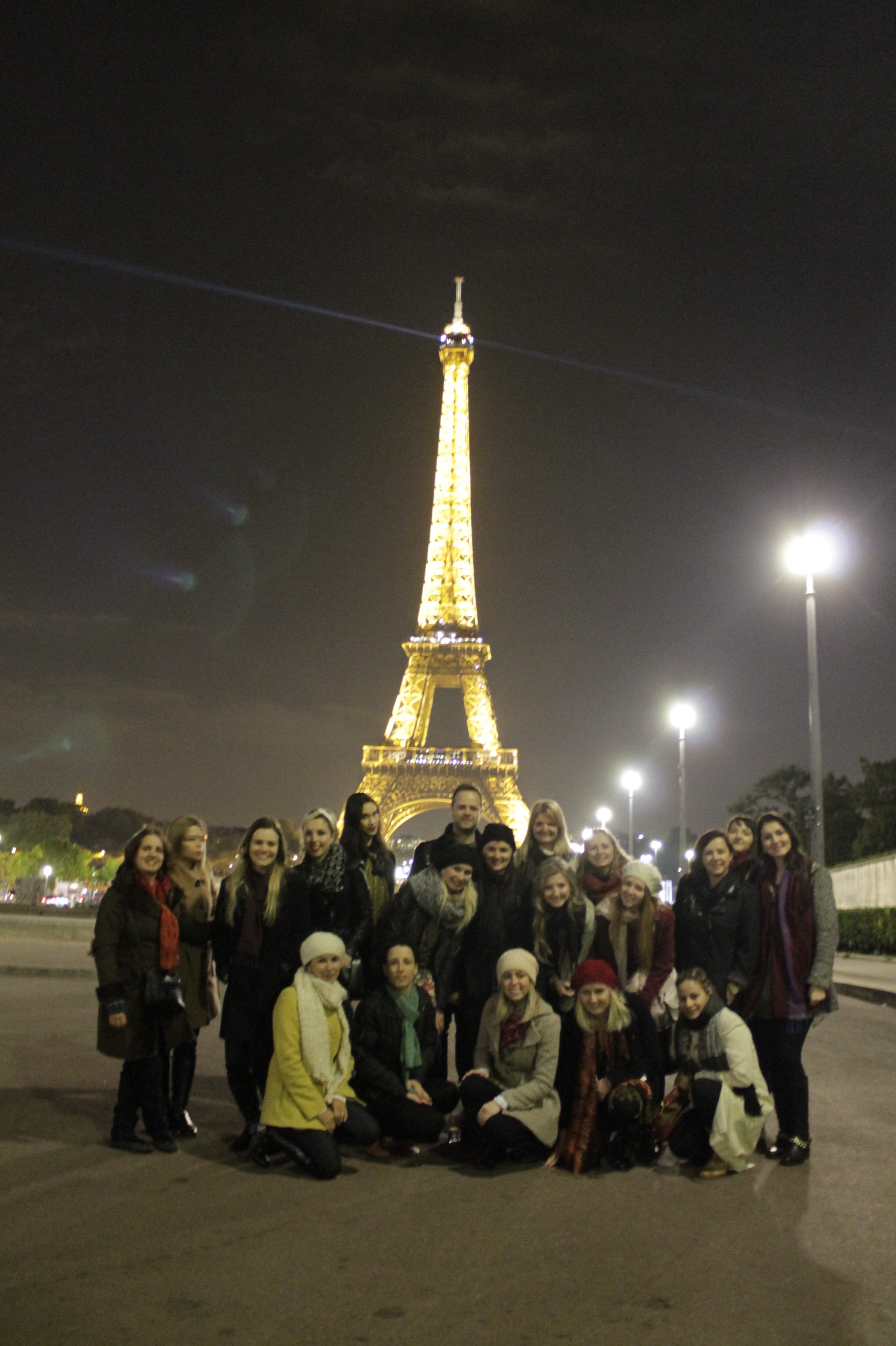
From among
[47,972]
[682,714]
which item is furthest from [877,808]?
[47,972]

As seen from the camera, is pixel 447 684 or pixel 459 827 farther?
pixel 447 684

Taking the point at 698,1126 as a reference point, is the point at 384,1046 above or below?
above

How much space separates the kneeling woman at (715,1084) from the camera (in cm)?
632

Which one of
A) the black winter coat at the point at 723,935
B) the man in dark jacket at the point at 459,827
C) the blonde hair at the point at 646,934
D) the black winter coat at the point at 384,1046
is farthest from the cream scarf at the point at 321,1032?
the black winter coat at the point at 723,935

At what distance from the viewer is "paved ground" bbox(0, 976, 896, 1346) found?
4043 mm

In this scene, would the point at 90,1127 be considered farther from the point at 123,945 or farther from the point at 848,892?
the point at 848,892

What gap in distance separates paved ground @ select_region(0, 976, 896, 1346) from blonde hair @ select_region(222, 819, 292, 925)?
123cm

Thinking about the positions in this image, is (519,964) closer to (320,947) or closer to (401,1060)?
(401,1060)

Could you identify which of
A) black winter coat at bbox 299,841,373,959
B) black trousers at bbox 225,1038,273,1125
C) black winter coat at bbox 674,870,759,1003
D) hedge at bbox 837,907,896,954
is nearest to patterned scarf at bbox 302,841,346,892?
black winter coat at bbox 299,841,373,959

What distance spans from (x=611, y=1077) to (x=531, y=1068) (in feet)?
1.33

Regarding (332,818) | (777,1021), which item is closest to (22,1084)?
(332,818)

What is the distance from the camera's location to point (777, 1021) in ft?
22.9

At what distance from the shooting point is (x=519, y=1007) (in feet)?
21.7

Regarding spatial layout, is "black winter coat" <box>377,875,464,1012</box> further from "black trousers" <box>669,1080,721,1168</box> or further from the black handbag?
"black trousers" <box>669,1080,721,1168</box>
